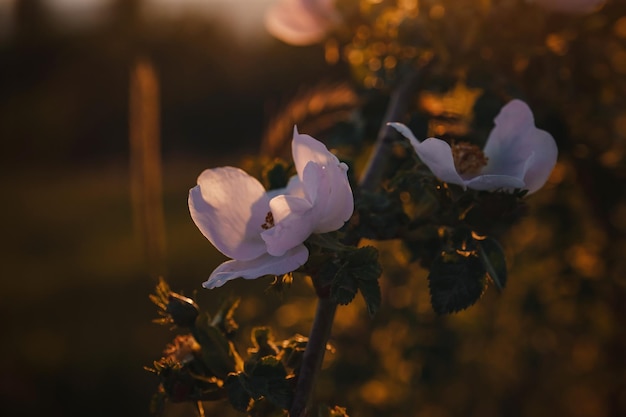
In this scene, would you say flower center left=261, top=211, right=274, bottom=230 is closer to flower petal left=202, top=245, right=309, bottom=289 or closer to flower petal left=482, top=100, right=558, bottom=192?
flower petal left=202, top=245, right=309, bottom=289

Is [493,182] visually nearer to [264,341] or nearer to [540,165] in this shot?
[540,165]

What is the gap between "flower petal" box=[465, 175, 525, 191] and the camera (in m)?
0.74

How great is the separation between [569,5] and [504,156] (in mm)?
323

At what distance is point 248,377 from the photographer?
0.70 metres

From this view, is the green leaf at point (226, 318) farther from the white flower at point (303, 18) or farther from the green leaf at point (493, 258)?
the white flower at point (303, 18)

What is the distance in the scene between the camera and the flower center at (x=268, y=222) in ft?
2.39

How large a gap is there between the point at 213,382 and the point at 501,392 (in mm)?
1459

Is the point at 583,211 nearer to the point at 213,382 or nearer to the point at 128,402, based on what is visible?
the point at 213,382

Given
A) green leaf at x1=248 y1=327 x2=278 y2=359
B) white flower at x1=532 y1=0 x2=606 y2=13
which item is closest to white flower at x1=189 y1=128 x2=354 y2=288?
green leaf at x1=248 y1=327 x2=278 y2=359

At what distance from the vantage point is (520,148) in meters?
0.81

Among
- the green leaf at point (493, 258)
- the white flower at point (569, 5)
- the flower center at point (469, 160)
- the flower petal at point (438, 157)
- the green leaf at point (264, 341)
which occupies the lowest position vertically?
the green leaf at point (264, 341)

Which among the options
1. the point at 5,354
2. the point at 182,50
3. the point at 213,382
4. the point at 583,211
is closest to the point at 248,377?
the point at 213,382

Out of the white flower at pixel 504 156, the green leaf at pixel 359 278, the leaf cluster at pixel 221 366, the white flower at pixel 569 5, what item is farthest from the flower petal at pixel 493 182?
the white flower at pixel 569 5

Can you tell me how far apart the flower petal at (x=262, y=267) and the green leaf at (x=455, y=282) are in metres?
0.17
